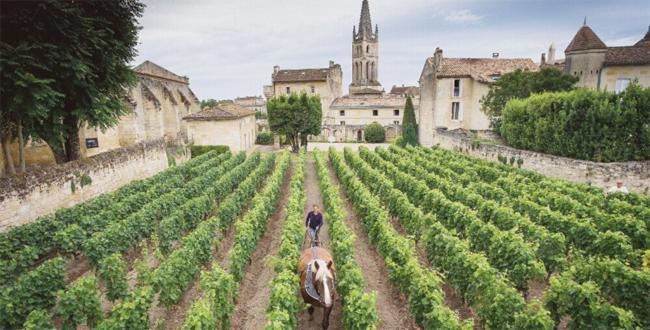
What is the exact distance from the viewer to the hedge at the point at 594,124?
1634 cm

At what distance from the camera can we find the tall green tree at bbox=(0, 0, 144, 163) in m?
11.2

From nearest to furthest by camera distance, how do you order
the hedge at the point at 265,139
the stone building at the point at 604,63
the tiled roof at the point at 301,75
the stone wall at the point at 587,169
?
the stone wall at the point at 587,169, the stone building at the point at 604,63, the hedge at the point at 265,139, the tiled roof at the point at 301,75

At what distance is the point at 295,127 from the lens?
108 feet

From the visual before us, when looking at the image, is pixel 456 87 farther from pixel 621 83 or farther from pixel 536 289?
pixel 536 289

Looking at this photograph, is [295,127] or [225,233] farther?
[295,127]

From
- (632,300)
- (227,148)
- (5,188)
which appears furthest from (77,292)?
(227,148)

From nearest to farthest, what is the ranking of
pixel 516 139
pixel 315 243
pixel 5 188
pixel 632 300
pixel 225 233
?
pixel 632 300
pixel 315 243
pixel 5 188
pixel 225 233
pixel 516 139

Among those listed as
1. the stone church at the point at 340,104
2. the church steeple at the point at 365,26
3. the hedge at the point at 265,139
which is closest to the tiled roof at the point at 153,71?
the hedge at the point at 265,139

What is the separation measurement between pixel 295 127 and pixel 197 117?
9447 millimetres

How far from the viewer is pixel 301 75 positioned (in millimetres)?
52844

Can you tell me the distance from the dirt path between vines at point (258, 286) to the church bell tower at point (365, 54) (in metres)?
66.2

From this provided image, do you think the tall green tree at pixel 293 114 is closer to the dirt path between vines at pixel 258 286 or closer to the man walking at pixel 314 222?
the dirt path between vines at pixel 258 286

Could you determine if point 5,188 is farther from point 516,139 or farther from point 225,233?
point 516,139

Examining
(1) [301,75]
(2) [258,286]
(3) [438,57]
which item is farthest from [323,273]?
(1) [301,75]
